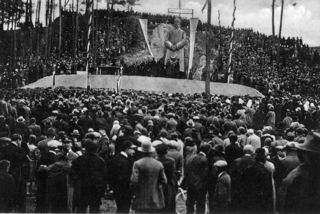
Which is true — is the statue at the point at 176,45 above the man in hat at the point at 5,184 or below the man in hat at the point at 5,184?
above

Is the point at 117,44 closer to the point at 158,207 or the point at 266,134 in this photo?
the point at 266,134

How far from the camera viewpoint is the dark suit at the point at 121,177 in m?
8.34

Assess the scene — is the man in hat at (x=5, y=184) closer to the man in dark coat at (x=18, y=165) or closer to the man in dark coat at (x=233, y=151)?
the man in dark coat at (x=18, y=165)

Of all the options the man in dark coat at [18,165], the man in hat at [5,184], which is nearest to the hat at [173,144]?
the man in dark coat at [18,165]

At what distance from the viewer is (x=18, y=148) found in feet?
29.5

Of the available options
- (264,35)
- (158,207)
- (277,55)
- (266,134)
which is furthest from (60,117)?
(264,35)

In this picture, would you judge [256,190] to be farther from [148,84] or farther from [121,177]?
[148,84]

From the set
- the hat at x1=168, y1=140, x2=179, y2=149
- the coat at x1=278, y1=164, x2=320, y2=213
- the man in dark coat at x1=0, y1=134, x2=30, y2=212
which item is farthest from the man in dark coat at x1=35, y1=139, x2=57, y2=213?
the coat at x1=278, y1=164, x2=320, y2=213

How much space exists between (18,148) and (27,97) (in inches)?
484

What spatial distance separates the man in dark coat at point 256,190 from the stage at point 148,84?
2614cm

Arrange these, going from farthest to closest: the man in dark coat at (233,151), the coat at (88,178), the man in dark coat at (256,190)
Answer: the man in dark coat at (233,151) < the coat at (88,178) < the man in dark coat at (256,190)

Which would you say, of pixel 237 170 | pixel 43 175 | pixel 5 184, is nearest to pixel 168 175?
pixel 237 170

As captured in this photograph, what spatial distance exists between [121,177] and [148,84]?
2686cm

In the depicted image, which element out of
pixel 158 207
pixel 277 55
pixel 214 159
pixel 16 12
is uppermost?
pixel 16 12
